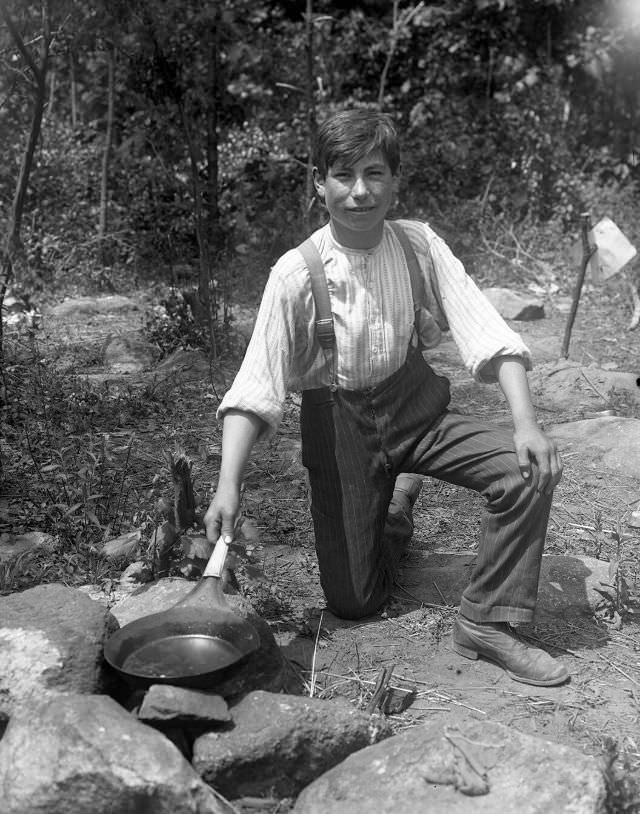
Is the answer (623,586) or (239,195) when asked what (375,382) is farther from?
(239,195)

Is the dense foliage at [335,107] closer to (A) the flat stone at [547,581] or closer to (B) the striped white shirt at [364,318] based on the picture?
(A) the flat stone at [547,581]

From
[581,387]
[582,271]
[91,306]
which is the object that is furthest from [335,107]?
[581,387]

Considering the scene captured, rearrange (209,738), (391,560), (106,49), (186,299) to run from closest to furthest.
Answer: (209,738) → (391,560) → (186,299) → (106,49)

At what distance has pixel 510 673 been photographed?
3.28 meters

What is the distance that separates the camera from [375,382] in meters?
3.49

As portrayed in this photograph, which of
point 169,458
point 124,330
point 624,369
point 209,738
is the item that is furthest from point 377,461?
point 124,330

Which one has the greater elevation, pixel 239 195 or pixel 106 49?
pixel 106 49

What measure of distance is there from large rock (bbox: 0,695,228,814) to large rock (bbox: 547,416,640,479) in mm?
3306

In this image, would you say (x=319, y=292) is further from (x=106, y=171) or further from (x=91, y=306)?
(x=106, y=171)

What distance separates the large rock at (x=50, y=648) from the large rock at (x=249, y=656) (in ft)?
0.87

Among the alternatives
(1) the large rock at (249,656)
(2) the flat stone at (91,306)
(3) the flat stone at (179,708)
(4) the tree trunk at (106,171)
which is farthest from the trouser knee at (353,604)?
(4) the tree trunk at (106,171)

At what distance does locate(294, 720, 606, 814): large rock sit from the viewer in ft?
7.70

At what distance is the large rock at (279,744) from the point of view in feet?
8.43

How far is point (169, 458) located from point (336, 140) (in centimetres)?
123
